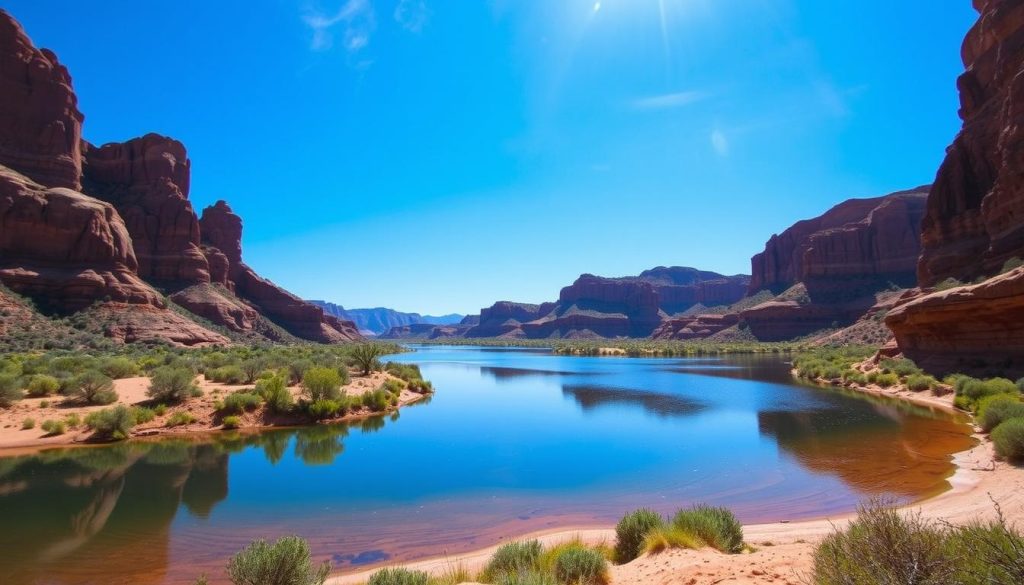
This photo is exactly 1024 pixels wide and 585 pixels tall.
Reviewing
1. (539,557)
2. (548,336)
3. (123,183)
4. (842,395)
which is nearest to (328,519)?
(539,557)

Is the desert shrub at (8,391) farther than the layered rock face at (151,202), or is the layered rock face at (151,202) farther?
the layered rock face at (151,202)

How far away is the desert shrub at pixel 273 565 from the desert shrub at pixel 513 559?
215cm

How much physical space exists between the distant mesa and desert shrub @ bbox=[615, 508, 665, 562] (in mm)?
51668

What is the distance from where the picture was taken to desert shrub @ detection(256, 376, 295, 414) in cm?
1984

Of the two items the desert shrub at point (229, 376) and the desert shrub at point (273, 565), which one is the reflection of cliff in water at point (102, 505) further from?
the desert shrub at point (229, 376)

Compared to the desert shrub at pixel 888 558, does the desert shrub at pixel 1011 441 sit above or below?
below

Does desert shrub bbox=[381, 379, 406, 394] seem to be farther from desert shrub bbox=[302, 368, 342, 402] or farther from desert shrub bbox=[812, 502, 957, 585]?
desert shrub bbox=[812, 502, 957, 585]

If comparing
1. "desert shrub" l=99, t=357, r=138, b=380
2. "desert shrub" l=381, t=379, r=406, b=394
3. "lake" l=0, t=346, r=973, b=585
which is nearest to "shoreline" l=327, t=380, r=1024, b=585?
"lake" l=0, t=346, r=973, b=585

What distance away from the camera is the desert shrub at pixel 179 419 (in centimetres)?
1773

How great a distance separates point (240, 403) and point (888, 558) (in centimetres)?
2076

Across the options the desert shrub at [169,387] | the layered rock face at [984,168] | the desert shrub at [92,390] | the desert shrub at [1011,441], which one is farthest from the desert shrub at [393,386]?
the layered rock face at [984,168]

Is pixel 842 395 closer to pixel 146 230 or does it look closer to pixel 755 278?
pixel 146 230

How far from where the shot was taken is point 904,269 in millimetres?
94125

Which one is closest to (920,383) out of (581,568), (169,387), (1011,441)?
(1011,441)
